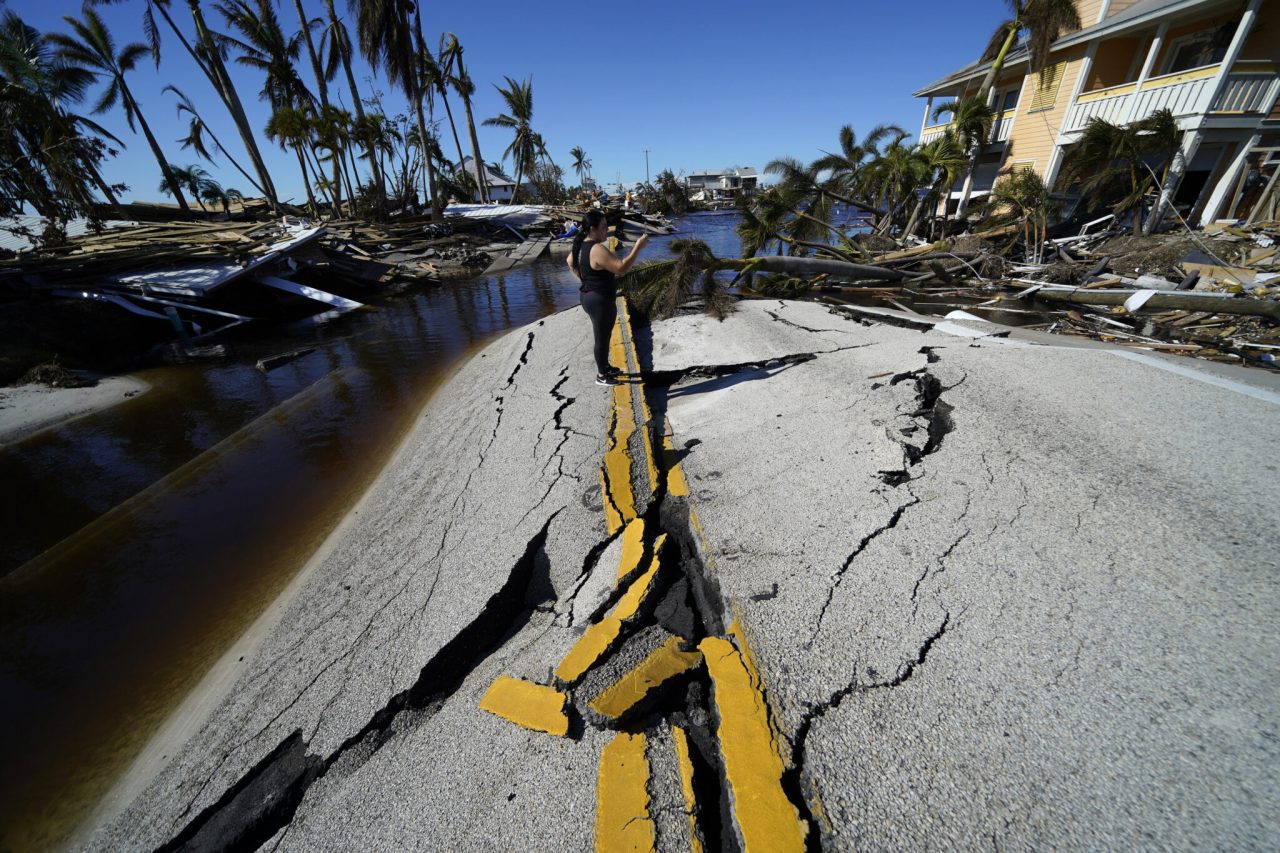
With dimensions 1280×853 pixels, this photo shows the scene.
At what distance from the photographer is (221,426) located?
6766 mm

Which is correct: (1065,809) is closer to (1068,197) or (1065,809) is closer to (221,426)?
(221,426)

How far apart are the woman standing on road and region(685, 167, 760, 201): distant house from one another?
76387 mm

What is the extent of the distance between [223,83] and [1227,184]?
36.1m

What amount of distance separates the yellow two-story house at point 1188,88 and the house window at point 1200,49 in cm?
2

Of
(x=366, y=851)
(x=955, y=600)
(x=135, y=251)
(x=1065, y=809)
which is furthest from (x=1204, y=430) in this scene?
(x=135, y=251)

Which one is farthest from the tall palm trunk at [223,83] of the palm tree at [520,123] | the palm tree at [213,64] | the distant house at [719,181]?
the distant house at [719,181]

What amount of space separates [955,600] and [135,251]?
55.0 feet

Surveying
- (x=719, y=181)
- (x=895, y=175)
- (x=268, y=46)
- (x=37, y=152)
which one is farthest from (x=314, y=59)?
(x=719, y=181)

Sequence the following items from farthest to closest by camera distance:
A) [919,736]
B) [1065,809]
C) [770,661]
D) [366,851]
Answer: [770,661] → [366,851] → [919,736] → [1065,809]

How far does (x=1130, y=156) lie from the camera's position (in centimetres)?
1080

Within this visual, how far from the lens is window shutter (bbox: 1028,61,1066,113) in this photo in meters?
14.8

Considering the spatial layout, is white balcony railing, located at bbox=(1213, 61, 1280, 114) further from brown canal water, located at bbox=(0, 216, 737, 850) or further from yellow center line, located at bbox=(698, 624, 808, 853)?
brown canal water, located at bbox=(0, 216, 737, 850)

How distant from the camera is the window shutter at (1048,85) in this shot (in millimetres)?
14805

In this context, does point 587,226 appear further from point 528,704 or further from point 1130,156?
Result: point 1130,156
